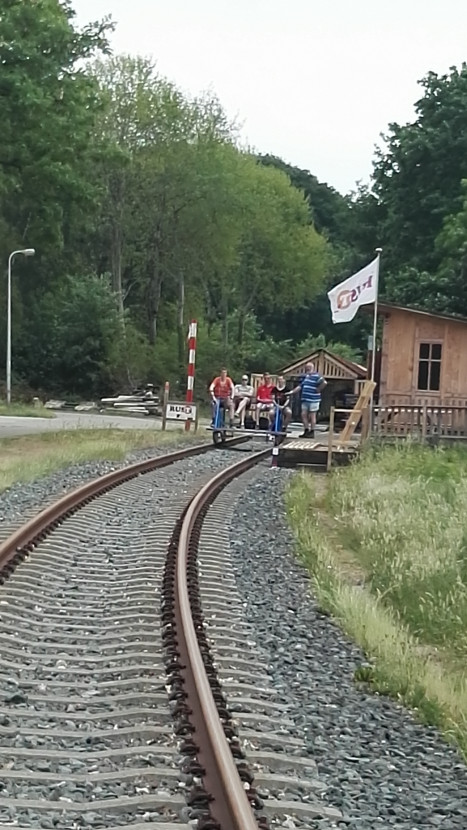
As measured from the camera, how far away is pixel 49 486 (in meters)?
16.2

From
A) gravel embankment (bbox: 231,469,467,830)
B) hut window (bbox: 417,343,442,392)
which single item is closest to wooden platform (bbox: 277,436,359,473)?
hut window (bbox: 417,343,442,392)

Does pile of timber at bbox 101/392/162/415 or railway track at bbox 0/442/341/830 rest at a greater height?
pile of timber at bbox 101/392/162/415

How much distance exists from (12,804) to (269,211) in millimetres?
63259

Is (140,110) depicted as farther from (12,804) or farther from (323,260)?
(12,804)

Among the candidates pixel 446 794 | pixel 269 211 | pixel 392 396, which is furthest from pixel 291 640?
pixel 269 211

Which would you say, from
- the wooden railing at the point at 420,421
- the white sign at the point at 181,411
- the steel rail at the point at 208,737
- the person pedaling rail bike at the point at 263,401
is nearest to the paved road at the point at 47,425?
the white sign at the point at 181,411

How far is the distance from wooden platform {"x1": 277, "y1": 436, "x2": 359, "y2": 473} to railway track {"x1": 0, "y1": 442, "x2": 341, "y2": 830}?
10.2 meters

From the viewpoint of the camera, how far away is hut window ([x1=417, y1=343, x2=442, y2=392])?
27625mm

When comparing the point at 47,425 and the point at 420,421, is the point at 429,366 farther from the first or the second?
the point at 47,425

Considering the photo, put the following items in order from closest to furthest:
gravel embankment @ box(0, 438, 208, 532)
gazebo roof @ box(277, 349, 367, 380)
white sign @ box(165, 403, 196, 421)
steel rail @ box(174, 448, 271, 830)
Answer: steel rail @ box(174, 448, 271, 830) → gravel embankment @ box(0, 438, 208, 532) → white sign @ box(165, 403, 196, 421) → gazebo roof @ box(277, 349, 367, 380)

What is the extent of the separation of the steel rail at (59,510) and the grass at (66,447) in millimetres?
1228

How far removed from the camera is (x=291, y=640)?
7.93 meters

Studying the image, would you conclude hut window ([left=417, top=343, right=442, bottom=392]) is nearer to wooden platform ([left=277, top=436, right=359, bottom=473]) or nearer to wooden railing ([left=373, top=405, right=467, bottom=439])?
wooden railing ([left=373, top=405, right=467, bottom=439])

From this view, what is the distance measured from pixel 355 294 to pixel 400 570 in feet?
43.8
